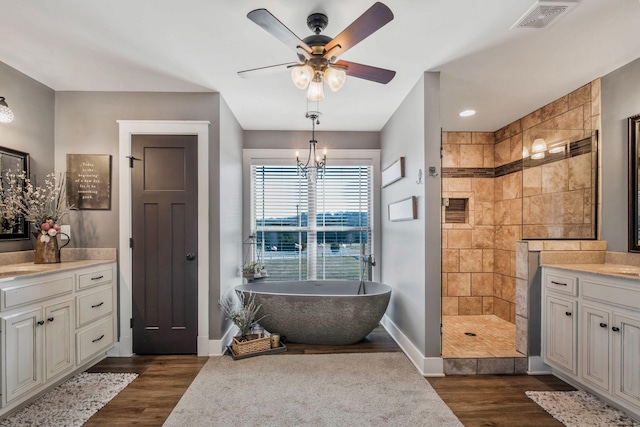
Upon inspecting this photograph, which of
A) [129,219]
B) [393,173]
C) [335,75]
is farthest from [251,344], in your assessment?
[335,75]

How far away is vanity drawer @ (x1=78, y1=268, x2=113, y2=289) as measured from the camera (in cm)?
292

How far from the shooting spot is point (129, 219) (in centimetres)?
338

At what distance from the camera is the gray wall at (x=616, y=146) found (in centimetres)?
279

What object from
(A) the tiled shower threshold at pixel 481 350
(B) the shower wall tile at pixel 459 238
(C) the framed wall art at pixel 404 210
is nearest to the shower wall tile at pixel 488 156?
(B) the shower wall tile at pixel 459 238

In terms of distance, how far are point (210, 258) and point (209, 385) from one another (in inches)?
46.3

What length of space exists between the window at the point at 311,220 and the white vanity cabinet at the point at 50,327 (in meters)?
2.06

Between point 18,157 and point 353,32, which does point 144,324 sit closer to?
point 18,157

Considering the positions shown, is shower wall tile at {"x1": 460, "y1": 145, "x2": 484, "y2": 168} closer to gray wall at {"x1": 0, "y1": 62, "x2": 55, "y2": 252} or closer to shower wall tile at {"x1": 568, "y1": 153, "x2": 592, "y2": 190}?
shower wall tile at {"x1": 568, "y1": 153, "x2": 592, "y2": 190}

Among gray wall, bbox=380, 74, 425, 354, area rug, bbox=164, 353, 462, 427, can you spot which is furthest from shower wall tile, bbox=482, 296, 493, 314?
area rug, bbox=164, 353, 462, 427

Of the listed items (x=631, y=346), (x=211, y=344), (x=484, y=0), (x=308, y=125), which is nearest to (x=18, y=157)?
(x=211, y=344)

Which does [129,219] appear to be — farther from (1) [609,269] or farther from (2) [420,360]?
(1) [609,269]

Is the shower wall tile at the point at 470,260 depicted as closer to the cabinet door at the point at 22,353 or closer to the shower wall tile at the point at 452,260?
the shower wall tile at the point at 452,260

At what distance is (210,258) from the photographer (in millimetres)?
3430

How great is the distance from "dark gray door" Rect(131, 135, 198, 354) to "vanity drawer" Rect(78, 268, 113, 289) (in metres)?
0.22
